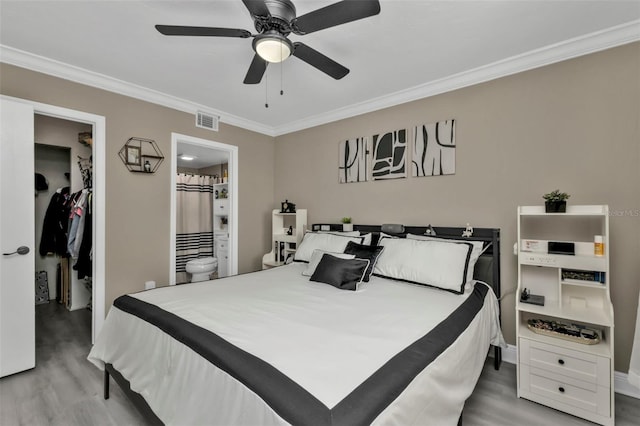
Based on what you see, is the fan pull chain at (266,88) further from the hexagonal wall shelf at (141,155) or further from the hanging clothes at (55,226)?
the hanging clothes at (55,226)

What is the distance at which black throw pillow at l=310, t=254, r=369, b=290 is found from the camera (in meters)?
2.24

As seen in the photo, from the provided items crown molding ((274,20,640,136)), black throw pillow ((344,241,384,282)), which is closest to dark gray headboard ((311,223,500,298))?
black throw pillow ((344,241,384,282))

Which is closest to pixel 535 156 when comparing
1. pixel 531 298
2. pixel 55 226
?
pixel 531 298

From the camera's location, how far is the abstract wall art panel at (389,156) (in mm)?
3143

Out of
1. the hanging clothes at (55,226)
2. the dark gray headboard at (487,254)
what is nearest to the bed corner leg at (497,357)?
the dark gray headboard at (487,254)

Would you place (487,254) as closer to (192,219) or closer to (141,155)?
(141,155)

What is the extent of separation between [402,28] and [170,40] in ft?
5.82

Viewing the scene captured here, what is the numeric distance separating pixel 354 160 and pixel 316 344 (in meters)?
2.64

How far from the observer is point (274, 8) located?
1599mm

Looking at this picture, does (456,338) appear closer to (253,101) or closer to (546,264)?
(546,264)

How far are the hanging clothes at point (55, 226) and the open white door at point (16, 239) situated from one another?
1.78 meters

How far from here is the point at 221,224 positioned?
5340 mm

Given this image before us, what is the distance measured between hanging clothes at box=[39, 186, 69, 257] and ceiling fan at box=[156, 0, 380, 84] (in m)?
3.59

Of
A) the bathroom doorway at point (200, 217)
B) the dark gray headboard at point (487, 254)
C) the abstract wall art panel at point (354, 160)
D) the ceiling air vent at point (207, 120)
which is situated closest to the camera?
the dark gray headboard at point (487, 254)
